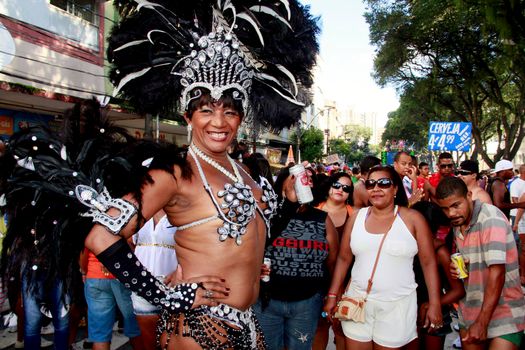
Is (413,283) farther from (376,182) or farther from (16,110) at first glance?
(16,110)

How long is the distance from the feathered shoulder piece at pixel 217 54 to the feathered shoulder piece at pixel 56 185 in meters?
0.57

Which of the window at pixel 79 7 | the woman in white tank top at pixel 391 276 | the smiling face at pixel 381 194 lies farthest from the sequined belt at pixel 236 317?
the window at pixel 79 7

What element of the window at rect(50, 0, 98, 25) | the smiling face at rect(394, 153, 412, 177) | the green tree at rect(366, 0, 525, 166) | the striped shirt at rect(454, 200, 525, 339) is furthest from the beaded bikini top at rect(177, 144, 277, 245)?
the green tree at rect(366, 0, 525, 166)

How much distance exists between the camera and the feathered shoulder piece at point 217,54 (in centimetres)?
235

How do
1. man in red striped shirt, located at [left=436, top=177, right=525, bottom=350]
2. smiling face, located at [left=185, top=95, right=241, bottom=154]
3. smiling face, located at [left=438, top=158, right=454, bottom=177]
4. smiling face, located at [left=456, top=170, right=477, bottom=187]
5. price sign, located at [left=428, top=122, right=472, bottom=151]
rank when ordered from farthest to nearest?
price sign, located at [left=428, top=122, right=472, bottom=151] → smiling face, located at [left=438, top=158, right=454, bottom=177] → smiling face, located at [left=456, top=170, right=477, bottom=187] → man in red striped shirt, located at [left=436, top=177, right=525, bottom=350] → smiling face, located at [left=185, top=95, right=241, bottom=154]

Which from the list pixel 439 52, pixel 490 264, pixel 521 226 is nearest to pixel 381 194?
pixel 490 264

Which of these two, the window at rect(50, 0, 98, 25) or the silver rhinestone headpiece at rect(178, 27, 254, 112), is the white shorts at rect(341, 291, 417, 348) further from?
the window at rect(50, 0, 98, 25)

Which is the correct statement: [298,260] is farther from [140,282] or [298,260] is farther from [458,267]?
[140,282]

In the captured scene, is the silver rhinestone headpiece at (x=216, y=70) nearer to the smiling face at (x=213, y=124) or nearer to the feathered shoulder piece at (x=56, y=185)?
the smiling face at (x=213, y=124)

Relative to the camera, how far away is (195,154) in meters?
2.32

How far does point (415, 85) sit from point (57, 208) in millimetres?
24407

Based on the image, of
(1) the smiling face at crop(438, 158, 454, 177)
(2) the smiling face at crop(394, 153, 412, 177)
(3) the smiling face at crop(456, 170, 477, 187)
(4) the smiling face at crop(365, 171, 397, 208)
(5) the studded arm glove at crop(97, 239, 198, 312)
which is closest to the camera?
(5) the studded arm glove at crop(97, 239, 198, 312)

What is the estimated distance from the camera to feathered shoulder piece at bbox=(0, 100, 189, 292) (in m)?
1.89

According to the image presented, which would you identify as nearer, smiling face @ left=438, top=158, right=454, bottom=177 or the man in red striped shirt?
the man in red striped shirt
